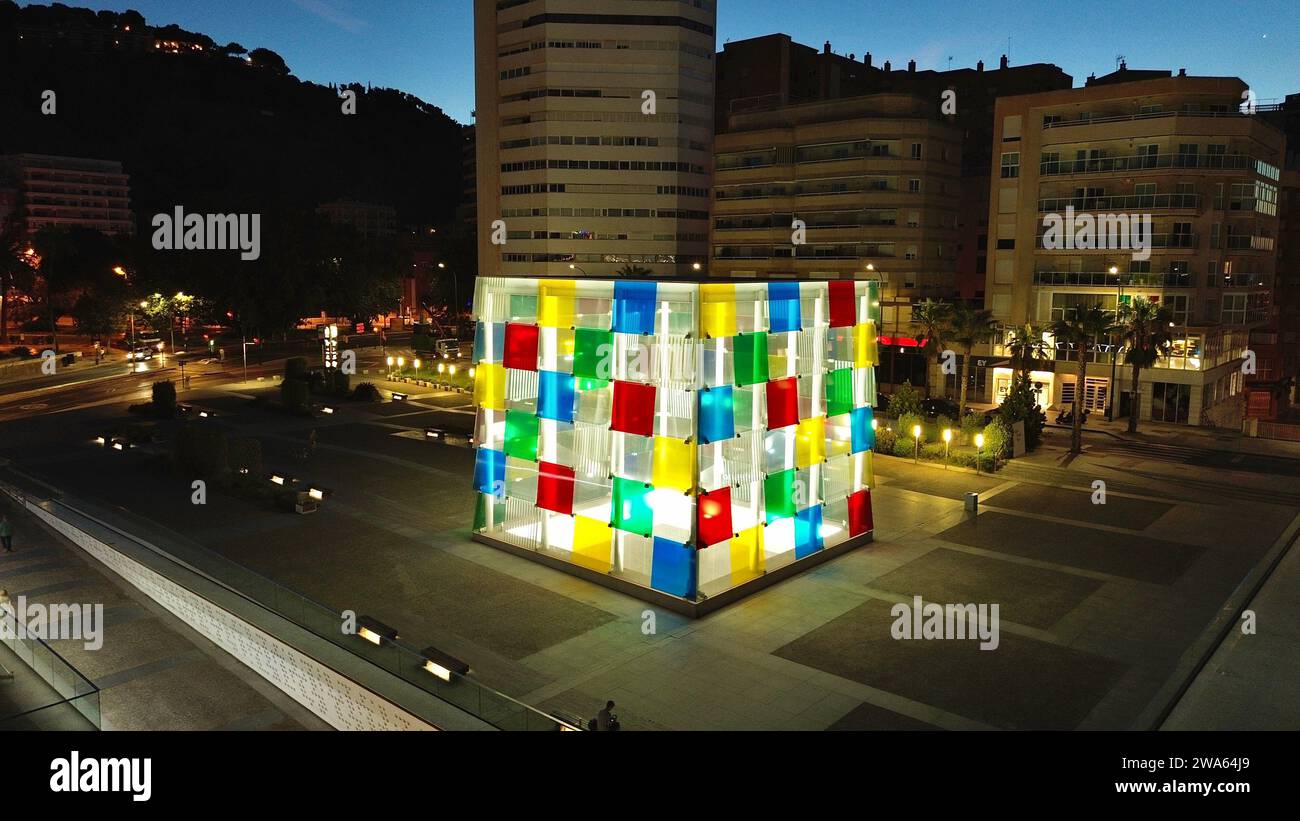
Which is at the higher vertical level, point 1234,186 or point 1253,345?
point 1234,186

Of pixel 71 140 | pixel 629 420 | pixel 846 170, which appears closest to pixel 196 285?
pixel 846 170

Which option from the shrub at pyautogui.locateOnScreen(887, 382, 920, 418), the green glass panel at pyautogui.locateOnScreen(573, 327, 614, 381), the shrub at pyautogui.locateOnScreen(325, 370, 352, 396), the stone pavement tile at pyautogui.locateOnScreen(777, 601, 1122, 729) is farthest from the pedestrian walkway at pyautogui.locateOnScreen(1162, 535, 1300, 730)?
the shrub at pyautogui.locateOnScreen(325, 370, 352, 396)

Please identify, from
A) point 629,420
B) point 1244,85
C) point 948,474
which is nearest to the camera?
point 629,420

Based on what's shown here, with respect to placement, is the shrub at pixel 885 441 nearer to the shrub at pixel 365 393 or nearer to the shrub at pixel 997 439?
the shrub at pixel 997 439

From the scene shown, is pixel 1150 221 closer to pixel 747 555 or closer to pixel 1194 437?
pixel 1194 437

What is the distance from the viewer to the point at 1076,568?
2669cm

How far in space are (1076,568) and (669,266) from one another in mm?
69411

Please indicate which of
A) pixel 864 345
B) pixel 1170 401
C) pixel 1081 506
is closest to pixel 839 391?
pixel 864 345

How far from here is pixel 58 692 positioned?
1692cm

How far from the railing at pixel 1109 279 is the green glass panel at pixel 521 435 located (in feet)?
130

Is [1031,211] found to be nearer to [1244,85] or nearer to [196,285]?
[1244,85]

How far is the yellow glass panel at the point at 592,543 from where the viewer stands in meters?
25.7
